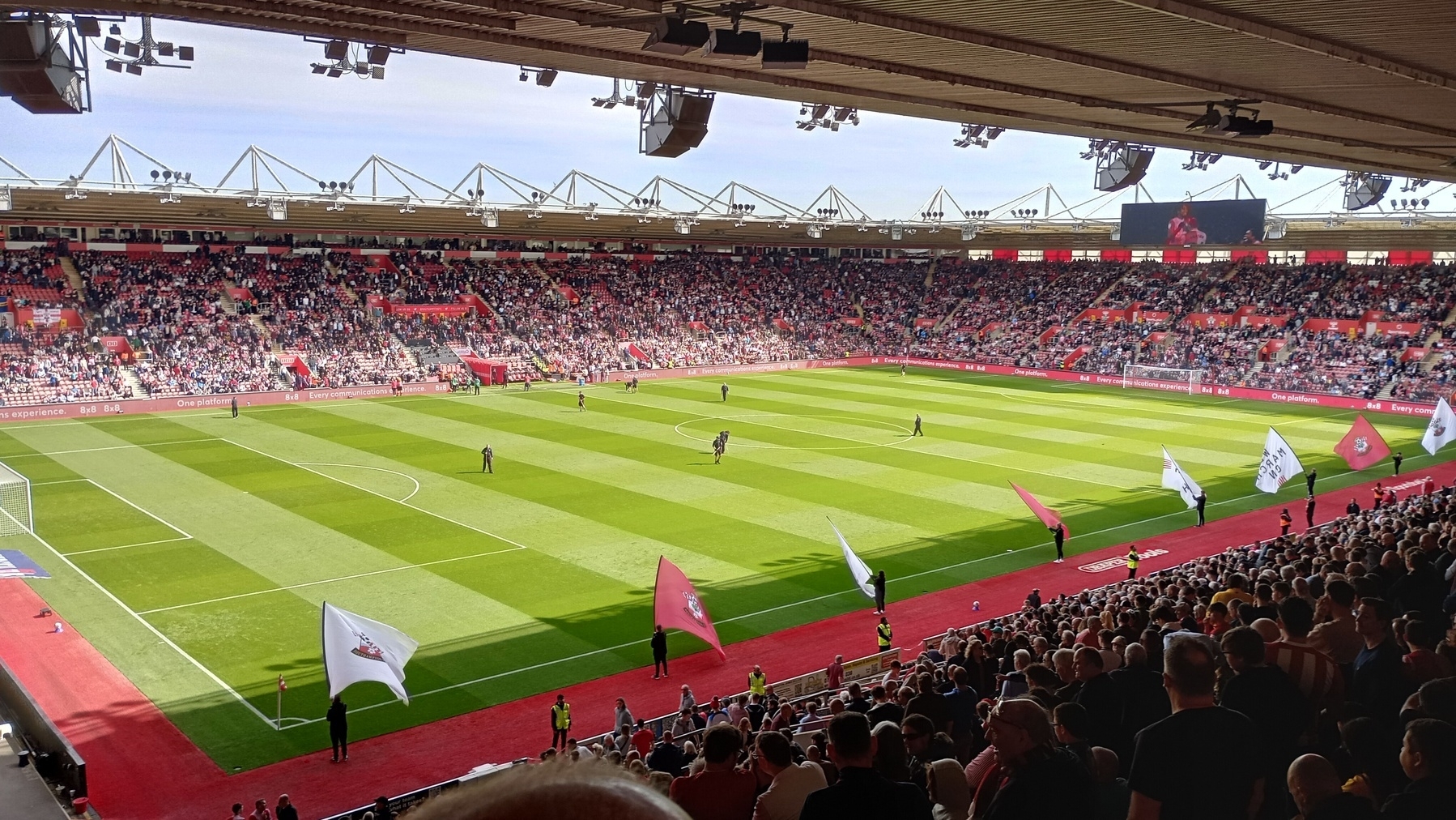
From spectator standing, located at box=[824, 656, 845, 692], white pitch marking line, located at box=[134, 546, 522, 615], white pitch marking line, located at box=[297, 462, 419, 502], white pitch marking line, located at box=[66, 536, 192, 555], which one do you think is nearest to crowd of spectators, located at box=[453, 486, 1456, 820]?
spectator standing, located at box=[824, 656, 845, 692]

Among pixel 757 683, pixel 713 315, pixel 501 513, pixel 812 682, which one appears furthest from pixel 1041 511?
pixel 713 315

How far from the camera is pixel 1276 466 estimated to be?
98.6ft

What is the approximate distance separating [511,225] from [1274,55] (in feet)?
186

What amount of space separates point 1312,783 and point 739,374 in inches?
2608

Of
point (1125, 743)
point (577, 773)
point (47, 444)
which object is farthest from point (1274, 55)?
point (47, 444)

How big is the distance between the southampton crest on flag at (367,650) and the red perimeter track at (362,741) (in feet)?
4.58

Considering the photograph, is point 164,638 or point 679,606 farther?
point 164,638

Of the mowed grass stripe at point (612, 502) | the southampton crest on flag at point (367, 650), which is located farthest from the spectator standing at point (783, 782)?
the mowed grass stripe at point (612, 502)

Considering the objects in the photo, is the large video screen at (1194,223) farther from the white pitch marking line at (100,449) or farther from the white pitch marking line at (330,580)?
the white pitch marking line at (100,449)

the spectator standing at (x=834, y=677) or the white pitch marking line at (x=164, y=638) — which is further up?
the spectator standing at (x=834, y=677)

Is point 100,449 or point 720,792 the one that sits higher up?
point 720,792

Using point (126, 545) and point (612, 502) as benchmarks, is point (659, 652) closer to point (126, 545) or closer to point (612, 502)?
point (612, 502)

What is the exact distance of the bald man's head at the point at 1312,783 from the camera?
15.8 ft

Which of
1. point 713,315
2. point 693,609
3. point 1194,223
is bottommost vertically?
point 693,609
